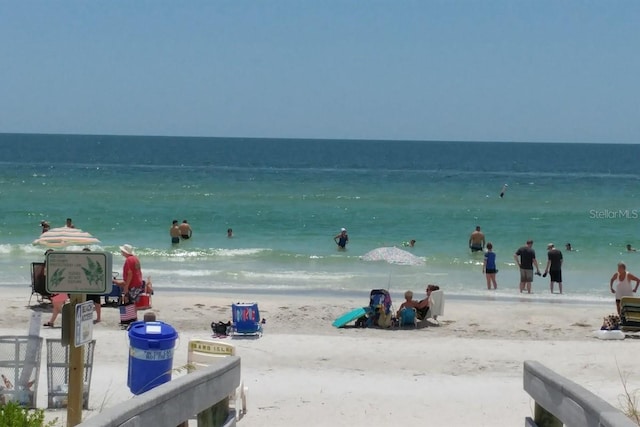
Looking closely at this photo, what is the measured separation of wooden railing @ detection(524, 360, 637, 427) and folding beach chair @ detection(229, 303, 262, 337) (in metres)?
8.32

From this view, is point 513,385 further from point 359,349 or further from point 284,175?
point 284,175

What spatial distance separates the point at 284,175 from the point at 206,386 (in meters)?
71.1

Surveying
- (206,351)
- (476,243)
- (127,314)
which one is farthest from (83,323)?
(476,243)

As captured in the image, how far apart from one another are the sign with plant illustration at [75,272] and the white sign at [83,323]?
13 cm

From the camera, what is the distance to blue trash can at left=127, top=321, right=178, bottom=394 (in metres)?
8.28

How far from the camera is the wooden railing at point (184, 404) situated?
3868mm

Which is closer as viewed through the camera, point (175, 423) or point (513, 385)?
point (175, 423)

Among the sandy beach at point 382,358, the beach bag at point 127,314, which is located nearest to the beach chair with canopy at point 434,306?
the sandy beach at point 382,358

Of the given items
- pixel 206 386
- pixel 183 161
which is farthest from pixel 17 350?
pixel 183 161

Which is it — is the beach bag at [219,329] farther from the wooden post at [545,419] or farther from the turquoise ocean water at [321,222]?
the wooden post at [545,419]

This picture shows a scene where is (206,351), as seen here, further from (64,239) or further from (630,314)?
(64,239)

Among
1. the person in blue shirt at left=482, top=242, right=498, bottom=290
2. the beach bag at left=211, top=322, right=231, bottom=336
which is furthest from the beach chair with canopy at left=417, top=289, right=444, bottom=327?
the person in blue shirt at left=482, top=242, right=498, bottom=290

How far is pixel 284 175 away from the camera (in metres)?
75.9

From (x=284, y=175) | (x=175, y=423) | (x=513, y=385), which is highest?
(x=284, y=175)
